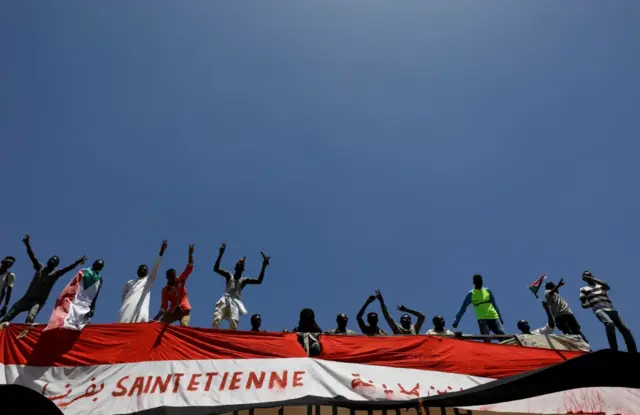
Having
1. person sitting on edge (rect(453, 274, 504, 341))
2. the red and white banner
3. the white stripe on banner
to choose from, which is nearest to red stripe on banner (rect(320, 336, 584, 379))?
the red and white banner

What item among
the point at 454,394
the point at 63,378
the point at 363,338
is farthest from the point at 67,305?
the point at 454,394

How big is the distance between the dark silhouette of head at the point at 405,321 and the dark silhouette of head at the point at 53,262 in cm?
670

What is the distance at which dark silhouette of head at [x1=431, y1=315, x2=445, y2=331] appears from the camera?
28.6ft

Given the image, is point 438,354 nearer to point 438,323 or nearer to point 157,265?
point 438,323

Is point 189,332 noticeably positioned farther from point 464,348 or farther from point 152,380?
point 464,348

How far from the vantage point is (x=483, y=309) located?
9.25 metres

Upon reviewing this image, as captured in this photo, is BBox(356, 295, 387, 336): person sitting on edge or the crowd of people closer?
the crowd of people

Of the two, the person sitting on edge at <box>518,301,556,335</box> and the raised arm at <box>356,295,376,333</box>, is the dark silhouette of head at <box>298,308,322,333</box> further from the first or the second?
the person sitting on edge at <box>518,301,556,335</box>

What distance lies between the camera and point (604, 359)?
511 centimetres

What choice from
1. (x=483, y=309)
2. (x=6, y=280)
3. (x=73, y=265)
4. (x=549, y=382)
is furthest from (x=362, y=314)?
(x=6, y=280)

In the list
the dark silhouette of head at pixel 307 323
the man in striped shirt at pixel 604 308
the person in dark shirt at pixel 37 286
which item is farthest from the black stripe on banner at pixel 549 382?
the person in dark shirt at pixel 37 286

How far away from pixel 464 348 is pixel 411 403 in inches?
85.5

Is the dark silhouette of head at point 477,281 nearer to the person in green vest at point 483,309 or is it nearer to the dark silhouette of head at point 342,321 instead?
the person in green vest at point 483,309

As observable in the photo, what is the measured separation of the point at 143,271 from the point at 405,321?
5.18 meters
